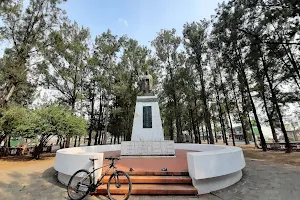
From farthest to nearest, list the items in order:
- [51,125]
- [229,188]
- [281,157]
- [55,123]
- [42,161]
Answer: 1. [55,123]
2. [51,125]
3. [281,157]
4. [42,161]
5. [229,188]

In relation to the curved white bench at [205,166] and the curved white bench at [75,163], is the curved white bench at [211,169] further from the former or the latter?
the curved white bench at [75,163]

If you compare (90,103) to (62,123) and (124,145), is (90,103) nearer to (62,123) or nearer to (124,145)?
(62,123)

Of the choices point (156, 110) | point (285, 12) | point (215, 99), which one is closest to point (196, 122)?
point (215, 99)

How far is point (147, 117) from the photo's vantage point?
30.6 feet

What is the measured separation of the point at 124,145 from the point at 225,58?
13780 mm

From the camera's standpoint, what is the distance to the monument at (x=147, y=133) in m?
8.08

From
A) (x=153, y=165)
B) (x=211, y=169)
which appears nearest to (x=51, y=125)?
(x=153, y=165)

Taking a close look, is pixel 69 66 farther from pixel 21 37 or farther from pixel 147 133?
pixel 147 133

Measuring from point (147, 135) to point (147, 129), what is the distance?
1.11ft

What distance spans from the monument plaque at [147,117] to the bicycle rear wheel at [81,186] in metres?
5.11

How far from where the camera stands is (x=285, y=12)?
8031 mm

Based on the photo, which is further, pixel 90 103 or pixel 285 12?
pixel 90 103

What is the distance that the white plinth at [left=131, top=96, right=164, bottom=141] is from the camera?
894cm

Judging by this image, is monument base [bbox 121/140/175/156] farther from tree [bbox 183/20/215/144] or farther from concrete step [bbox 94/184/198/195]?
tree [bbox 183/20/215/144]
